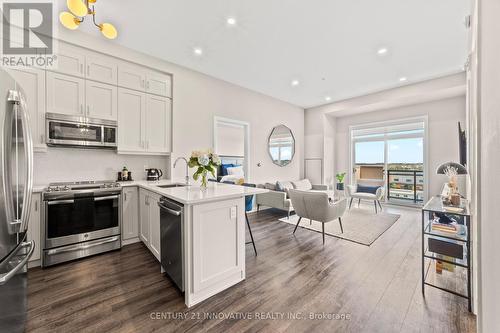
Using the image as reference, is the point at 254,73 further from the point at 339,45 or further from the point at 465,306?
the point at 465,306

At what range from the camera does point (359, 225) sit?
13.0ft

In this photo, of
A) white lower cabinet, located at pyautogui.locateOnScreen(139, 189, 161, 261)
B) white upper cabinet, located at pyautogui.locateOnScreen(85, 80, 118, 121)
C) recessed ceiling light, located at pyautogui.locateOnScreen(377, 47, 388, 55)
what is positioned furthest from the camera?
recessed ceiling light, located at pyautogui.locateOnScreen(377, 47, 388, 55)

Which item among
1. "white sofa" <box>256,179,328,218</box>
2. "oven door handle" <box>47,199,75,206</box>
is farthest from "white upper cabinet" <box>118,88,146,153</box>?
"white sofa" <box>256,179,328,218</box>

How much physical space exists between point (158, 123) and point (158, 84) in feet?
2.33

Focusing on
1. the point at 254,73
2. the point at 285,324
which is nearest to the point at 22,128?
the point at 285,324

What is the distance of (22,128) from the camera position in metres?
1.42

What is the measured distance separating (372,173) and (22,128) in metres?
7.39

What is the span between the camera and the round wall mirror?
19.0 ft

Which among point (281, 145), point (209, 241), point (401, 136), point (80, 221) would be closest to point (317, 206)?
point (209, 241)

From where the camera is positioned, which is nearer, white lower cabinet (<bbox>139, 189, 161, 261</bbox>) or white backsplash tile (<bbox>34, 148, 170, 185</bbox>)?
white lower cabinet (<bbox>139, 189, 161, 261</bbox>)

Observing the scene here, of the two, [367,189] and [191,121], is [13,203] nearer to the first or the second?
[191,121]

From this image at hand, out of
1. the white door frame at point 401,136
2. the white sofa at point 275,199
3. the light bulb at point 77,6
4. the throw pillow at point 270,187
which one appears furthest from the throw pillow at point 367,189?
the light bulb at point 77,6

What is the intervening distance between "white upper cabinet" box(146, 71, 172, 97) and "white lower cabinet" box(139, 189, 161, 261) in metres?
1.81

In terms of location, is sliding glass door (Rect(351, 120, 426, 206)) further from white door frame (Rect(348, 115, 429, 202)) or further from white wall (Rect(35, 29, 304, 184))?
white wall (Rect(35, 29, 304, 184))
